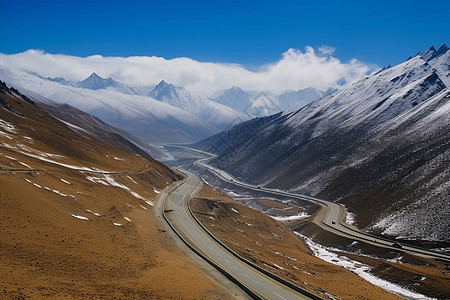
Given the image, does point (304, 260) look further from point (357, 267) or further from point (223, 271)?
point (223, 271)

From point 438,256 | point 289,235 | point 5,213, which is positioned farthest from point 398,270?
point 5,213

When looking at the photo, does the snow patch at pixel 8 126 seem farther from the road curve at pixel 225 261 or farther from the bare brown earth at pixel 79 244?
the road curve at pixel 225 261

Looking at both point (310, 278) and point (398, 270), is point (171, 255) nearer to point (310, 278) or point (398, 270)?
point (310, 278)

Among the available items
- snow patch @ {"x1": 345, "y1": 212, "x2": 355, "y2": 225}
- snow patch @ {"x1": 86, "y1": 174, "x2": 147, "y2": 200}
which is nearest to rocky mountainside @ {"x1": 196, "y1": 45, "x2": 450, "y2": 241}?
snow patch @ {"x1": 345, "y1": 212, "x2": 355, "y2": 225}

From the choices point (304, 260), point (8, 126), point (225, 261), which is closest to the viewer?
point (225, 261)

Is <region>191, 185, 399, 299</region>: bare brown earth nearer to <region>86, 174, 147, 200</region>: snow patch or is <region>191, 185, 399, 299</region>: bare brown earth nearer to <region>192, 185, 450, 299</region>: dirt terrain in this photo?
<region>192, 185, 450, 299</region>: dirt terrain

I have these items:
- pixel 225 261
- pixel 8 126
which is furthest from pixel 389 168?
pixel 8 126
